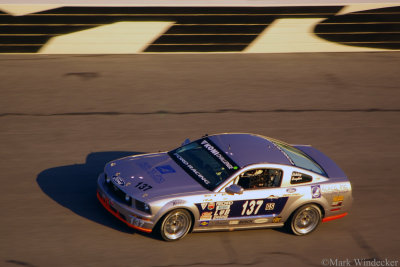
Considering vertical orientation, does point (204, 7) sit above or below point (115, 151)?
above

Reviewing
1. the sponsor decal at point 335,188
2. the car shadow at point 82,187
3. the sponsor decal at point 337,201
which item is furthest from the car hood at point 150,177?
the sponsor decal at point 337,201

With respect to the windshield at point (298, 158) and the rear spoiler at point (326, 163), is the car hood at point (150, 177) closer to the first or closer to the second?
the windshield at point (298, 158)

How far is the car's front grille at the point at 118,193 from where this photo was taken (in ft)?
29.3

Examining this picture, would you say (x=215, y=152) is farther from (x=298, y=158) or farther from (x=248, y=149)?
(x=298, y=158)

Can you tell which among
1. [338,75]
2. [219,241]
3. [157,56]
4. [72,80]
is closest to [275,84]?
[338,75]

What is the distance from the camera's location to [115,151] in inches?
477

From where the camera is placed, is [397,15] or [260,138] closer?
[260,138]

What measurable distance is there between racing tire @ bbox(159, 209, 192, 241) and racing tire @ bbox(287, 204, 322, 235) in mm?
1776

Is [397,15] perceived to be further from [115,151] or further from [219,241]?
[219,241]

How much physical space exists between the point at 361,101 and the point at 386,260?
22.9 ft

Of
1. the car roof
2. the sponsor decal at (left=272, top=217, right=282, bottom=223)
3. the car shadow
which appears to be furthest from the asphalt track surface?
the car roof

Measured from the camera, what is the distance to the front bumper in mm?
8719

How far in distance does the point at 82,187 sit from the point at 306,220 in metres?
3.98

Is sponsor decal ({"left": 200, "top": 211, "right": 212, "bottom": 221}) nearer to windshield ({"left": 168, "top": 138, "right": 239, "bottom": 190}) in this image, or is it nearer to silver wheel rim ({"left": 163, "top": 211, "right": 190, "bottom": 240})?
silver wheel rim ({"left": 163, "top": 211, "right": 190, "bottom": 240})
